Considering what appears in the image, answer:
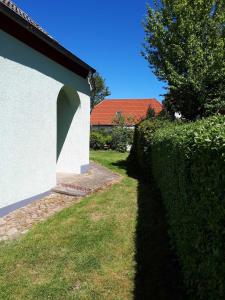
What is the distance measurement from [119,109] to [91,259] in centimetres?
3417

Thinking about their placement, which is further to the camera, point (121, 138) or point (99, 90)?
point (99, 90)

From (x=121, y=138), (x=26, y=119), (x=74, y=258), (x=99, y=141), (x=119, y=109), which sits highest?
(x=119, y=109)

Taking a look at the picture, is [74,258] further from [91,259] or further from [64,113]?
[64,113]

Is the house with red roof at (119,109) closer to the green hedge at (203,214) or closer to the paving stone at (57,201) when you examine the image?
the paving stone at (57,201)

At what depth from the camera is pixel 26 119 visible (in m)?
7.87

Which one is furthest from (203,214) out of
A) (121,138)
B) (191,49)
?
(121,138)

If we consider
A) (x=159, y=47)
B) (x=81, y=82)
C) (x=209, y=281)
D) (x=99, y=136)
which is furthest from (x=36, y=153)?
(x=99, y=136)

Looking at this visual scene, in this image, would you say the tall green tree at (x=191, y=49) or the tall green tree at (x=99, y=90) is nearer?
the tall green tree at (x=191, y=49)

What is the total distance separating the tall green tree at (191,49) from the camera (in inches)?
601

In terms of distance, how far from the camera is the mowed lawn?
4.07 metres

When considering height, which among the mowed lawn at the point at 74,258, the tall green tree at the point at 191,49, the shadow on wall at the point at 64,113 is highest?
the tall green tree at the point at 191,49

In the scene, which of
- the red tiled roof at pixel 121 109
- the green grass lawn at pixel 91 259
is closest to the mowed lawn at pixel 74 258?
the green grass lawn at pixel 91 259

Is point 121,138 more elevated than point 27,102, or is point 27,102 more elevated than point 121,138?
point 27,102

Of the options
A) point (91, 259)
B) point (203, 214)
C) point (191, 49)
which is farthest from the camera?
point (191, 49)
